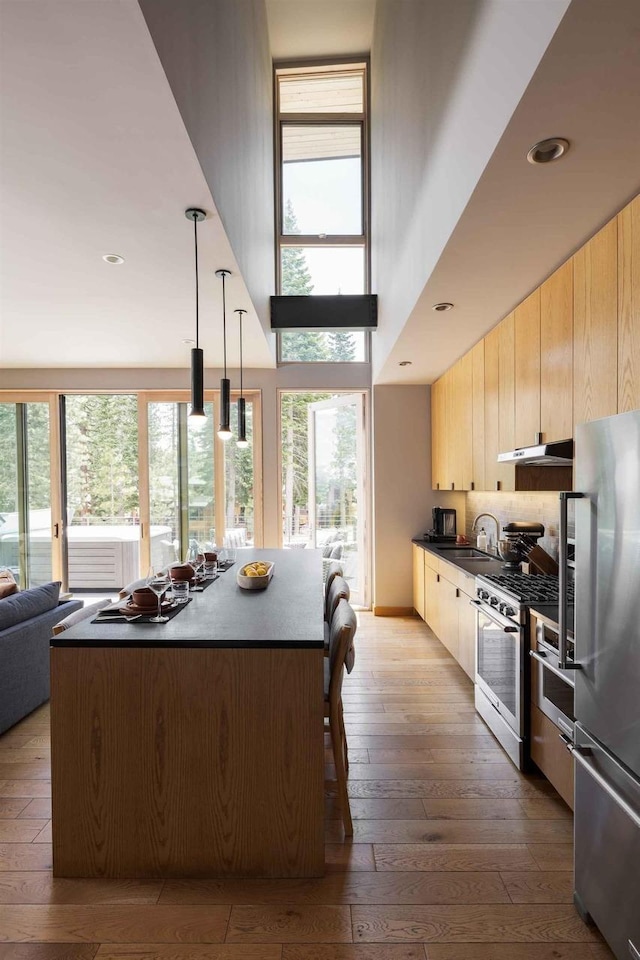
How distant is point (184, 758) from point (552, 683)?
5.19 ft

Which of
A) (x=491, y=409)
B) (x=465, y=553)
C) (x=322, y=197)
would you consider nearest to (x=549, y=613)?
(x=491, y=409)

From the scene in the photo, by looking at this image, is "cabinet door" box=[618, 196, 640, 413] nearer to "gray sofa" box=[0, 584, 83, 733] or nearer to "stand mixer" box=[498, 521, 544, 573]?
"stand mixer" box=[498, 521, 544, 573]

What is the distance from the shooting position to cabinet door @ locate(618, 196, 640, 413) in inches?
74.4

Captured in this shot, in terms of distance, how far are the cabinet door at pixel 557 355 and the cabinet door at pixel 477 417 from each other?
1073 mm

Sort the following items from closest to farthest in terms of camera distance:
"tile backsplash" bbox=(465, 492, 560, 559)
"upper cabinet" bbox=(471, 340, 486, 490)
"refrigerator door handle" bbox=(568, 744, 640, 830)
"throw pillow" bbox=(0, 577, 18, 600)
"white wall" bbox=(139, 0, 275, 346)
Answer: "refrigerator door handle" bbox=(568, 744, 640, 830)
"white wall" bbox=(139, 0, 275, 346)
"throw pillow" bbox=(0, 577, 18, 600)
"tile backsplash" bbox=(465, 492, 560, 559)
"upper cabinet" bbox=(471, 340, 486, 490)

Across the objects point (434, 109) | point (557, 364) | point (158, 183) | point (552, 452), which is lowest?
point (552, 452)

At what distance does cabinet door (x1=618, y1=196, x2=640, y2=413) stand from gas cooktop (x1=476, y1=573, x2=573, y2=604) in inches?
35.6

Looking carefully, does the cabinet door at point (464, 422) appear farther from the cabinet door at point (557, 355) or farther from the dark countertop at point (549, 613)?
the dark countertop at point (549, 613)

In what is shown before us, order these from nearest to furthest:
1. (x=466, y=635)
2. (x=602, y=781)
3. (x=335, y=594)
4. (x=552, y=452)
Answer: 1. (x=602, y=781)
2. (x=552, y=452)
3. (x=335, y=594)
4. (x=466, y=635)

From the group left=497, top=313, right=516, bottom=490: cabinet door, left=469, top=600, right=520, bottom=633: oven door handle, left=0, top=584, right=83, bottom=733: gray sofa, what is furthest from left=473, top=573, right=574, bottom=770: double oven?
left=0, top=584, right=83, bottom=733: gray sofa

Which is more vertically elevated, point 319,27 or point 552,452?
point 319,27

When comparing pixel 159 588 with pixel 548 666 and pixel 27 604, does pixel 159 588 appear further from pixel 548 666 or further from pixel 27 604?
pixel 548 666

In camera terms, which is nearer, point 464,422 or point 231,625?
point 231,625

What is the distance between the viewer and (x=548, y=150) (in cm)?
163
